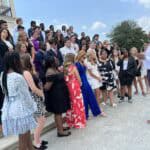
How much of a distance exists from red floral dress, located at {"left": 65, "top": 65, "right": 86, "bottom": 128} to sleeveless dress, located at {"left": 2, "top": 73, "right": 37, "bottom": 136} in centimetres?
269

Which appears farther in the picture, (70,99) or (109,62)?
(109,62)

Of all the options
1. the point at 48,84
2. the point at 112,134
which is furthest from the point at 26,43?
the point at 112,134

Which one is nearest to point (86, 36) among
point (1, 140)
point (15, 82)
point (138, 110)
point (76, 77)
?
point (138, 110)

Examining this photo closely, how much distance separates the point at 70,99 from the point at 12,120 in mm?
2770

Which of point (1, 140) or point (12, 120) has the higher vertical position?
point (12, 120)

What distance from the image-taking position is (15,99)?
5.40 meters

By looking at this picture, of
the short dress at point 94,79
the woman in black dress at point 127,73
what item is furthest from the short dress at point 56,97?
the woman in black dress at point 127,73

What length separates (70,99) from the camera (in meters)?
8.02

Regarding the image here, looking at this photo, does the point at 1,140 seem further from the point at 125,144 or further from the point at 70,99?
the point at 125,144

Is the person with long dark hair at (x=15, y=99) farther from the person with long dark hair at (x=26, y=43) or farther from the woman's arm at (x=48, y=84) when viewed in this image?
the person with long dark hair at (x=26, y=43)

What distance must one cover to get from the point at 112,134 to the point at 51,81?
165 cm

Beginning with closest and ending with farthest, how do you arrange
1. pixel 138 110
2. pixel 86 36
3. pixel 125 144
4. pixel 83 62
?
1. pixel 125 144
2. pixel 83 62
3. pixel 138 110
4. pixel 86 36

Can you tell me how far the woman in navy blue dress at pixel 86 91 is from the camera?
8773mm

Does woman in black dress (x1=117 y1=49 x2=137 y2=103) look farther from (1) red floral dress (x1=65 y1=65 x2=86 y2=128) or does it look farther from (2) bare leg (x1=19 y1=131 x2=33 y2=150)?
(2) bare leg (x1=19 y1=131 x2=33 y2=150)
